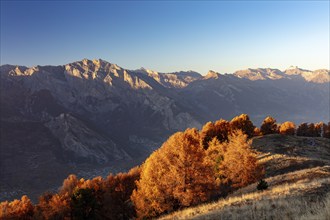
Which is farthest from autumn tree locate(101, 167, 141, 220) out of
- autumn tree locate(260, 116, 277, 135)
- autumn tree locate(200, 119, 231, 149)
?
autumn tree locate(260, 116, 277, 135)

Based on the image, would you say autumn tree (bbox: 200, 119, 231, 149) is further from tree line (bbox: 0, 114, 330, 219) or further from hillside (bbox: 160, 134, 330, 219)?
hillside (bbox: 160, 134, 330, 219)

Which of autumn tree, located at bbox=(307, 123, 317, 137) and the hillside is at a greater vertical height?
the hillside

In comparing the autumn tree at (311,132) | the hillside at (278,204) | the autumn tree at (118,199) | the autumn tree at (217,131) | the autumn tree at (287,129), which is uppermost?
the hillside at (278,204)

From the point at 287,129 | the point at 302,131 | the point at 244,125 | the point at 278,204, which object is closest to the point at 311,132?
the point at 302,131

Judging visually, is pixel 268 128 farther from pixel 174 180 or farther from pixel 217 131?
pixel 174 180

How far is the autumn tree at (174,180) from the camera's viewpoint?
48.1m

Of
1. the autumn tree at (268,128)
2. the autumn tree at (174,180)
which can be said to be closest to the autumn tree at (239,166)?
the autumn tree at (174,180)

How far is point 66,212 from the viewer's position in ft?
305

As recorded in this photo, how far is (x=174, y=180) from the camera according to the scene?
48.3 metres

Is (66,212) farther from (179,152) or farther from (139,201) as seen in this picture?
(179,152)

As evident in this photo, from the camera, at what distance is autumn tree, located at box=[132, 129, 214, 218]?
4812cm

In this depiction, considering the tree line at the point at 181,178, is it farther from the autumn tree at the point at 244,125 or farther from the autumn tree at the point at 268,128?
the autumn tree at the point at 268,128

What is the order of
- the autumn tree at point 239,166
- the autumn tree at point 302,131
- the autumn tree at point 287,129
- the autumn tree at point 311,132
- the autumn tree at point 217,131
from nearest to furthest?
the autumn tree at point 239,166 → the autumn tree at point 217,131 → the autumn tree at point 287,129 → the autumn tree at point 302,131 → the autumn tree at point 311,132

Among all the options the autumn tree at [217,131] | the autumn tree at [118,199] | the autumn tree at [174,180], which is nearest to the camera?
the autumn tree at [174,180]
